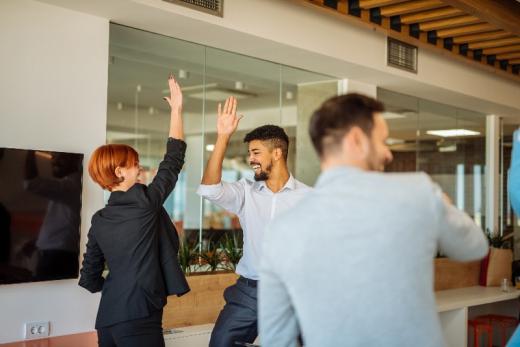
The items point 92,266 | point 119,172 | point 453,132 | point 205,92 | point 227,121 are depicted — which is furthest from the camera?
point 453,132

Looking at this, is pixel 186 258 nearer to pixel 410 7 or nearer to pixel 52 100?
pixel 52 100

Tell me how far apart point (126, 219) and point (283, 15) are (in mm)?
2832

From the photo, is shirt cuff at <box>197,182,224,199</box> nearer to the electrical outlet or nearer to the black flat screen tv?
the black flat screen tv

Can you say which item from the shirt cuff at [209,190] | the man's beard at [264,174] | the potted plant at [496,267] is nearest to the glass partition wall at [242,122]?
the potted plant at [496,267]

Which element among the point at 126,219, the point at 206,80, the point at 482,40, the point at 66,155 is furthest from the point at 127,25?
the point at 482,40

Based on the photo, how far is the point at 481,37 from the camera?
582 centimetres

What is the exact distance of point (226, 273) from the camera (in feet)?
16.0

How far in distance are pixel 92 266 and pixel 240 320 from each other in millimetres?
829

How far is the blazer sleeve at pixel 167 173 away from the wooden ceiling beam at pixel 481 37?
4118 millimetres

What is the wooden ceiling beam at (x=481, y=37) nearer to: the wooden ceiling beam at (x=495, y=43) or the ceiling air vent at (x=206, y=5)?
the wooden ceiling beam at (x=495, y=43)

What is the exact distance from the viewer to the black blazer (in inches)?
93.9

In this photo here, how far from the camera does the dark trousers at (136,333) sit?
238 cm

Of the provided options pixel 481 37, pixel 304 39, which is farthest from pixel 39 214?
pixel 481 37

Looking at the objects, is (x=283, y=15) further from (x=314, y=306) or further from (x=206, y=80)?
(x=314, y=306)
